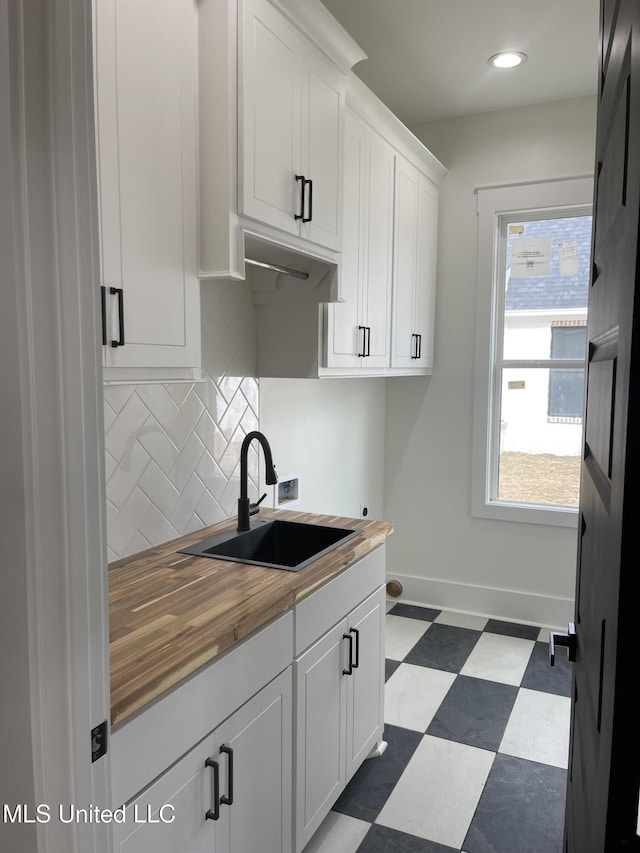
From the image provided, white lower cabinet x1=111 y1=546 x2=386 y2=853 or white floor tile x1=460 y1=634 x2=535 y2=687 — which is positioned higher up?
white lower cabinet x1=111 y1=546 x2=386 y2=853

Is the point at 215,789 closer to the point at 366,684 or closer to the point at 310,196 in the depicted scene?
the point at 366,684

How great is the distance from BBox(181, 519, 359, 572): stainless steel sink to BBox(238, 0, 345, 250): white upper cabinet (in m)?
0.98

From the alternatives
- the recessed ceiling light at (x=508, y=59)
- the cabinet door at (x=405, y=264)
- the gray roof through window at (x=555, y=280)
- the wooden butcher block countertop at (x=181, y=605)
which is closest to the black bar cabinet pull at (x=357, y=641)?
the wooden butcher block countertop at (x=181, y=605)

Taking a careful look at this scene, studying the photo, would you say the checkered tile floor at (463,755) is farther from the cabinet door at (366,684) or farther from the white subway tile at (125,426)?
the white subway tile at (125,426)

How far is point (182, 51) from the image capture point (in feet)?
Answer: 4.94

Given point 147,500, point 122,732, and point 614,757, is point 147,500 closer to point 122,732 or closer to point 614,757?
point 122,732

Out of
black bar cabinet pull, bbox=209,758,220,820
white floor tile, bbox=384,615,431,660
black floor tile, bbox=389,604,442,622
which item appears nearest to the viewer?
black bar cabinet pull, bbox=209,758,220,820

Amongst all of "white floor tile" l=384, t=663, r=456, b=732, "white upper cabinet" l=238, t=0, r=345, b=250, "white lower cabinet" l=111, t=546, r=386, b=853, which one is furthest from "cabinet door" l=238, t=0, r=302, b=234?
"white floor tile" l=384, t=663, r=456, b=732

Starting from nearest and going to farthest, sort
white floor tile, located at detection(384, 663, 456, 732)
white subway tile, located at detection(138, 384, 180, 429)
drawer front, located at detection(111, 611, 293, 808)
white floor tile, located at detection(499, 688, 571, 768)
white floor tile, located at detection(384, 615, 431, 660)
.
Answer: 1. drawer front, located at detection(111, 611, 293, 808)
2. white subway tile, located at detection(138, 384, 180, 429)
3. white floor tile, located at detection(499, 688, 571, 768)
4. white floor tile, located at detection(384, 663, 456, 732)
5. white floor tile, located at detection(384, 615, 431, 660)

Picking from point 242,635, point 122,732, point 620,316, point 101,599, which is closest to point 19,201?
point 101,599

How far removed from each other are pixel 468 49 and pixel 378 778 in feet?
9.73

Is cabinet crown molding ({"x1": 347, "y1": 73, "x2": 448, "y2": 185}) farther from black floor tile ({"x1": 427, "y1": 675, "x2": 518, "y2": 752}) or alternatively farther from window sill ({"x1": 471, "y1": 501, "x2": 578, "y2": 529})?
black floor tile ({"x1": 427, "y1": 675, "x2": 518, "y2": 752})

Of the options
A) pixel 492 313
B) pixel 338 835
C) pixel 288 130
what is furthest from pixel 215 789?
pixel 492 313

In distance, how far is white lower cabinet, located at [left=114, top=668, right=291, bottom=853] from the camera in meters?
1.14
